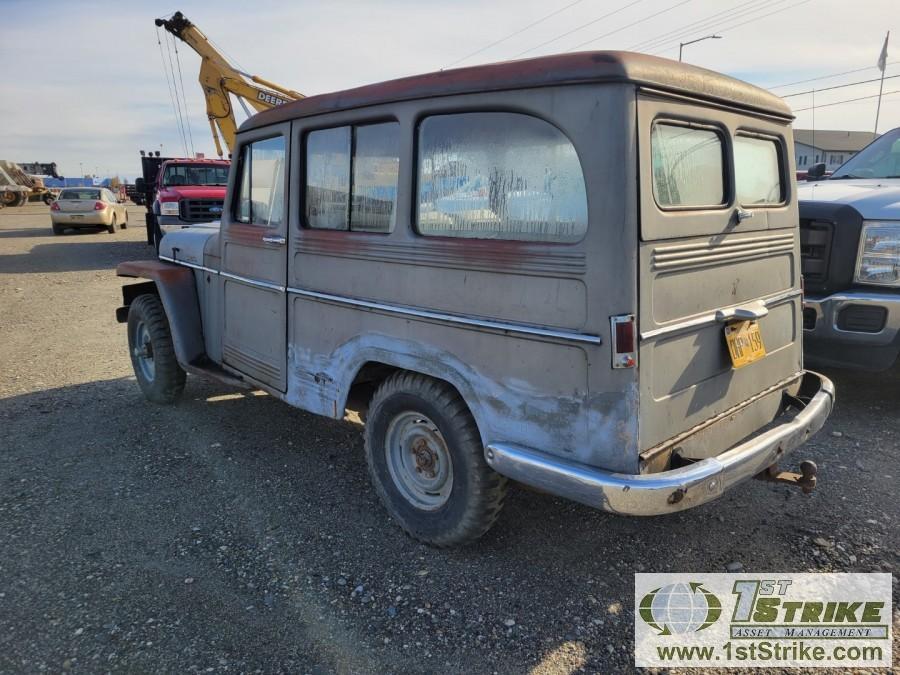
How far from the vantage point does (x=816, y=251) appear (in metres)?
4.66

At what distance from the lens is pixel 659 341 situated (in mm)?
2547

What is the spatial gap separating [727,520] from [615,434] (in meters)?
1.46

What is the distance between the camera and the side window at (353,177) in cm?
319

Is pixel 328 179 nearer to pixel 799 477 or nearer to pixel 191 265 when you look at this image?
pixel 191 265

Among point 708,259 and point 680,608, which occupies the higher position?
point 708,259

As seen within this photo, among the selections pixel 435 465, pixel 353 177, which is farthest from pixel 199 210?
pixel 435 465

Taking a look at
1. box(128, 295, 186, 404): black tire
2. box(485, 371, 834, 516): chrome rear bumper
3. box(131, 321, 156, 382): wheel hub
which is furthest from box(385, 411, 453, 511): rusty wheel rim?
box(131, 321, 156, 382): wheel hub

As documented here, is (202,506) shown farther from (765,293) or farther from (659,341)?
(765,293)

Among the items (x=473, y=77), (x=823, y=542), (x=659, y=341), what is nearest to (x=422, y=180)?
(x=473, y=77)

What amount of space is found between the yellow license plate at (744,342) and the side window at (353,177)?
168cm

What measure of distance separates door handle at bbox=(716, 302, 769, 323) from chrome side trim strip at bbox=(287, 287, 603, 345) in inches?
30.7

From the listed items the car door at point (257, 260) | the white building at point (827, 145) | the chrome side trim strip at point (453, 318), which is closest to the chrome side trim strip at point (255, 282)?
the car door at point (257, 260)

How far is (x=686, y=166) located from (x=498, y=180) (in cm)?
81

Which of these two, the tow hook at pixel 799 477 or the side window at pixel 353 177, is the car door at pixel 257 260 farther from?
the tow hook at pixel 799 477
